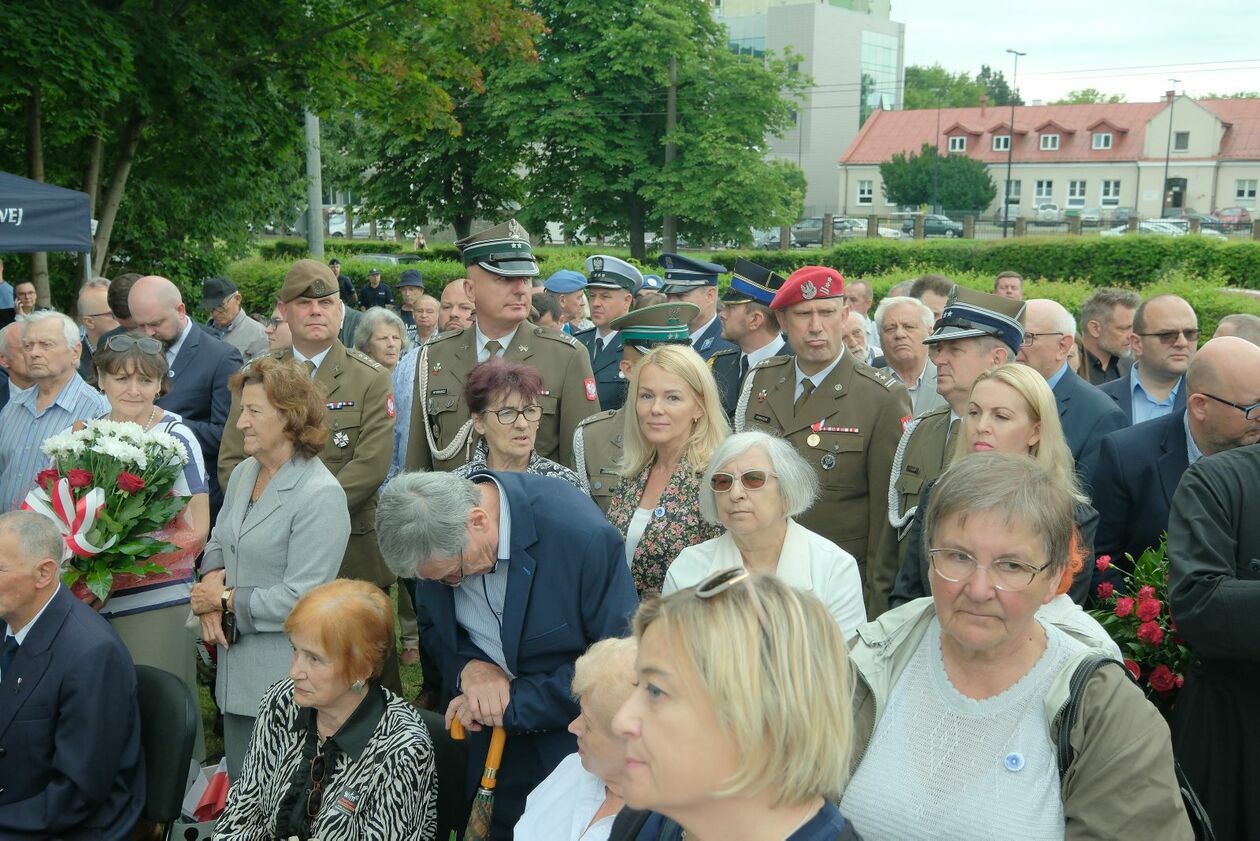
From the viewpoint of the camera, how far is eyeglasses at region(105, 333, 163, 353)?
17.1 feet

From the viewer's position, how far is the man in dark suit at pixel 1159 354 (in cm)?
589

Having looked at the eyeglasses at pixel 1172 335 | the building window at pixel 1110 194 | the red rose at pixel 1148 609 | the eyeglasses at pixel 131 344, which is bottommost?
the red rose at pixel 1148 609

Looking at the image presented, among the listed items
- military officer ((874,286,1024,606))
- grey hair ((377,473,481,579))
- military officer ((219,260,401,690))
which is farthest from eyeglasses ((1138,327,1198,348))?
grey hair ((377,473,481,579))

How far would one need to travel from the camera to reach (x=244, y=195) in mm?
16062

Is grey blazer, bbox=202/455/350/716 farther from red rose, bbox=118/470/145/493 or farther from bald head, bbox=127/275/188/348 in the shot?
bald head, bbox=127/275/188/348

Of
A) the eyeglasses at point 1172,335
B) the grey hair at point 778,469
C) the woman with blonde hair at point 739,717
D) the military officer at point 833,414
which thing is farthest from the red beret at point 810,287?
the woman with blonde hair at point 739,717

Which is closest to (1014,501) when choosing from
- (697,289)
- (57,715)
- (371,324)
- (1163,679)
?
(1163,679)

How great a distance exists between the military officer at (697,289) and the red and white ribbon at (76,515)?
174 inches

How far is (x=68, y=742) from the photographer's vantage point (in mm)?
3832

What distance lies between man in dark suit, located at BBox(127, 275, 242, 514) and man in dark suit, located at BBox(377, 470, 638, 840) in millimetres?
3193

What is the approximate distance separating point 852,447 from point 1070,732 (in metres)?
2.57

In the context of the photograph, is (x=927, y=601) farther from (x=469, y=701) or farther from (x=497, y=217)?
(x=497, y=217)

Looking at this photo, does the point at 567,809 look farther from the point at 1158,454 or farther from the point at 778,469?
the point at 1158,454

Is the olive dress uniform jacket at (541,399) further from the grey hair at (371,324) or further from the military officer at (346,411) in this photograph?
the grey hair at (371,324)
